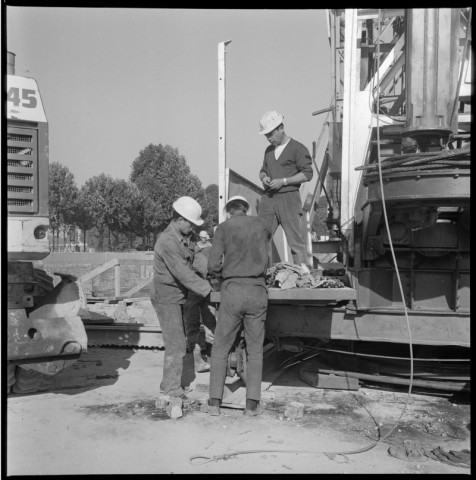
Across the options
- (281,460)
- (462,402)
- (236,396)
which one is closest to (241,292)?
(236,396)

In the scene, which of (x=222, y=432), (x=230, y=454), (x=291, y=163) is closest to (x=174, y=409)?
(x=222, y=432)

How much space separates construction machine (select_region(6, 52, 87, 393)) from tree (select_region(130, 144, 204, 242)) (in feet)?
104

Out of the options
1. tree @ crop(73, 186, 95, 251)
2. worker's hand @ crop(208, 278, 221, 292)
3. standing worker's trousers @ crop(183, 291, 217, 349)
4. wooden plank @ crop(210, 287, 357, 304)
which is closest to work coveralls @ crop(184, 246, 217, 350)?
standing worker's trousers @ crop(183, 291, 217, 349)

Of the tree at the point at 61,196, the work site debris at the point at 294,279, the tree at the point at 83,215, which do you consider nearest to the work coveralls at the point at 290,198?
the work site debris at the point at 294,279

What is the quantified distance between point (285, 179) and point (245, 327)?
1.72m

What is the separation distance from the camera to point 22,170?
5.13m

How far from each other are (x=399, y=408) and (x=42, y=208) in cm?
406

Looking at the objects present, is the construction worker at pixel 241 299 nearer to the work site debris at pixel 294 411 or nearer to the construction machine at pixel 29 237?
the work site debris at pixel 294 411

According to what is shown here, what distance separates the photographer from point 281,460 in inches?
162

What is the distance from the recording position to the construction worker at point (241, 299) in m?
5.25

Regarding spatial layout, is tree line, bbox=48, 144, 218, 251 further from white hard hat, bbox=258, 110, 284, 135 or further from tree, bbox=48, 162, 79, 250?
white hard hat, bbox=258, 110, 284, 135

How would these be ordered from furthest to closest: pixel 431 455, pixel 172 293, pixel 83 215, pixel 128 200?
pixel 128 200 → pixel 83 215 → pixel 172 293 → pixel 431 455

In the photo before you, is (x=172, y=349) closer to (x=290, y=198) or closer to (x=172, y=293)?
(x=172, y=293)

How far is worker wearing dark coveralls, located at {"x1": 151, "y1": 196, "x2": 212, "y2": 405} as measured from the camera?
550 centimetres
